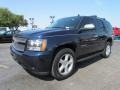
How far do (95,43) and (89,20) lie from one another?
830mm

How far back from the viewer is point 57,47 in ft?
15.3

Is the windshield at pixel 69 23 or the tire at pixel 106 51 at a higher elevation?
the windshield at pixel 69 23

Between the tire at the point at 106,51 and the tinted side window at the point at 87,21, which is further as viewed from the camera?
the tire at the point at 106,51

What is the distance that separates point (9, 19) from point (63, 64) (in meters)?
57.8

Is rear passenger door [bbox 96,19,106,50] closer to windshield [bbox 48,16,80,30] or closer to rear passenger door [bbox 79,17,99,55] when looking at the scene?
rear passenger door [bbox 79,17,99,55]

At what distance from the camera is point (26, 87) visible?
173 inches

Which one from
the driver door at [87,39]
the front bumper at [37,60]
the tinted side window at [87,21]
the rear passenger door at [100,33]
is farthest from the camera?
the rear passenger door at [100,33]

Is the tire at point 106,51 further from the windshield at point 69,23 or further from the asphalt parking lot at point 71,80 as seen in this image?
the windshield at point 69,23

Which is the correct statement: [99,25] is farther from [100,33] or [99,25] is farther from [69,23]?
[69,23]

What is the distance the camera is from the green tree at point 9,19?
57.3m

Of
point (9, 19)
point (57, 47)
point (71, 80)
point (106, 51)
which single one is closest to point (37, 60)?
point (57, 47)

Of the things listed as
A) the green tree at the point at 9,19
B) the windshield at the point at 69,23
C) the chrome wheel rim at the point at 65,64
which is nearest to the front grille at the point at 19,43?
the chrome wheel rim at the point at 65,64

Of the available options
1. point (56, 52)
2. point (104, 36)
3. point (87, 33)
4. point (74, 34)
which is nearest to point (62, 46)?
point (56, 52)

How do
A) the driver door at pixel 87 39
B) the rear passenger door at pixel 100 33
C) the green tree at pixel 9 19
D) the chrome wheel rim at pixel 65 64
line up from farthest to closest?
the green tree at pixel 9 19 → the rear passenger door at pixel 100 33 → the driver door at pixel 87 39 → the chrome wheel rim at pixel 65 64
